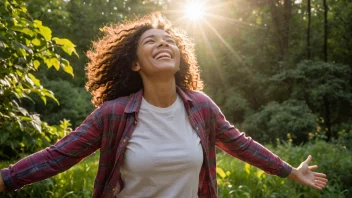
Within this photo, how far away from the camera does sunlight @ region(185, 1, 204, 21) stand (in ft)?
59.4

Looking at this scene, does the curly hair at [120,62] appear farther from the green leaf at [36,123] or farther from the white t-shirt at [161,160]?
the green leaf at [36,123]

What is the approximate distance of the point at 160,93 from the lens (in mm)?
2213

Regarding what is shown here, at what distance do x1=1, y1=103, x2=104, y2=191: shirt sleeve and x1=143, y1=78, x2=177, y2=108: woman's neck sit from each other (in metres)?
0.31

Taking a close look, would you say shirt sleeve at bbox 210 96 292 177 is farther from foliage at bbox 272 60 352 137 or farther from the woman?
foliage at bbox 272 60 352 137

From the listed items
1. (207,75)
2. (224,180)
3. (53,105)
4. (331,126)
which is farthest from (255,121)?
(224,180)

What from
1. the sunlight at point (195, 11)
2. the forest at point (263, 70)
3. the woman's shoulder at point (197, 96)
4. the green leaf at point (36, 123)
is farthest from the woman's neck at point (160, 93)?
the sunlight at point (195, 11)

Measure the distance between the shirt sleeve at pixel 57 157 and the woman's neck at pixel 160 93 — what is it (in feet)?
1.03

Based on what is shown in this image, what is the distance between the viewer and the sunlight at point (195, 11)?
18.1 meters

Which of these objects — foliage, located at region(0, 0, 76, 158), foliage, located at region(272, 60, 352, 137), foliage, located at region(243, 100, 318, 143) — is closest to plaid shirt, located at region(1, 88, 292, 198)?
foliage, located at region(0, 0, 76, 158)

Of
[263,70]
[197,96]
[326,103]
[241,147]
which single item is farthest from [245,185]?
[263,70]

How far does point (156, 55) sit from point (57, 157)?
0.75 metres

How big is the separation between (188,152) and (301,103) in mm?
11788

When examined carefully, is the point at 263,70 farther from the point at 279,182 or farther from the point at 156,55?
the point at 156,55

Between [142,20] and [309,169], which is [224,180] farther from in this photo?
[142,20]
